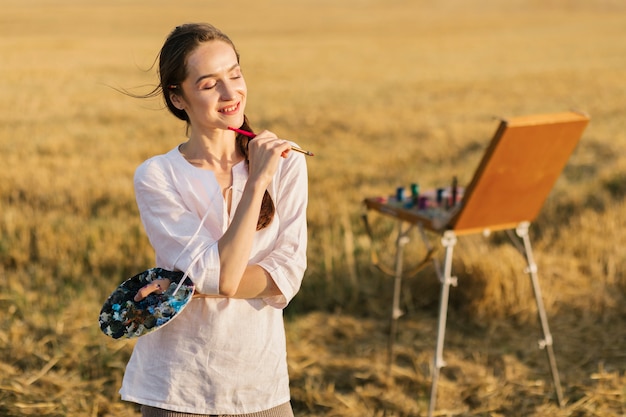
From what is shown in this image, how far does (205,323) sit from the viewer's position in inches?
100

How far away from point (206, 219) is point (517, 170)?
2054 mm

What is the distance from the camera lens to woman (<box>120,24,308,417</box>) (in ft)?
8.32

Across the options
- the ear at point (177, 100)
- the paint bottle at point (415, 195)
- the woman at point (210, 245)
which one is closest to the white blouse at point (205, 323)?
the woman at point (210, 245)

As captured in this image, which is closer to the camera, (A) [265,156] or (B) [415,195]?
(A) [265,156]

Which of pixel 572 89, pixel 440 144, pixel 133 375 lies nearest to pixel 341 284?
pixel 133 375

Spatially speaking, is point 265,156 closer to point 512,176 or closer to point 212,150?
point 212,150

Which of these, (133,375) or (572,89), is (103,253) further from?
(572,89)

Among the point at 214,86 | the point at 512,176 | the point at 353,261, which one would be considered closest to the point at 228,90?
the point at 214,86

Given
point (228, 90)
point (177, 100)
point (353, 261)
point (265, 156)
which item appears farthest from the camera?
point (353, 261)

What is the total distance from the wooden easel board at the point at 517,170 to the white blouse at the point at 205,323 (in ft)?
5.39

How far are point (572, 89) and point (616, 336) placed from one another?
677 inches

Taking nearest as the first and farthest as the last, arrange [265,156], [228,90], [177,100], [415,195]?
[265,156]
[228,90]
[177,100]
[415,195]

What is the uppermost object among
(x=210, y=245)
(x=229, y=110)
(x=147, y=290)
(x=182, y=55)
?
(x=182, y=55)

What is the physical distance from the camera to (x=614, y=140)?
501 inches
